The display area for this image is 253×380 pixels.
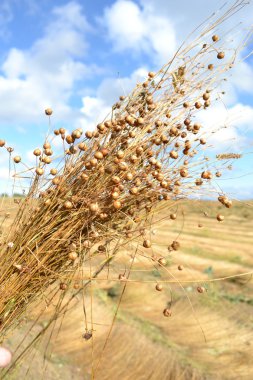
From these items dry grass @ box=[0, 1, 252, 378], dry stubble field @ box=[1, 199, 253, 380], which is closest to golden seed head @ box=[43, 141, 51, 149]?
dry grass @ box=[0, 1, 252, 378]

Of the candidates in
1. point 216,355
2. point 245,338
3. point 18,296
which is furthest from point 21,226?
point 245,338

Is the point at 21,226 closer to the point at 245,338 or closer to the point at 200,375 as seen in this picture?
the point at 200,375

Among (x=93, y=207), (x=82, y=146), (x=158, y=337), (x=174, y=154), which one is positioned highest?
(x=82, y=146)

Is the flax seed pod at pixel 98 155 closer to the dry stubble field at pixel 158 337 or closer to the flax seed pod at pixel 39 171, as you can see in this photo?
the flax seed pod at pixel 39 171

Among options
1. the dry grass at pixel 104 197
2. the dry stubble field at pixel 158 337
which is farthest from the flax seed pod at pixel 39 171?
the dry stubble field at pixel 158 337

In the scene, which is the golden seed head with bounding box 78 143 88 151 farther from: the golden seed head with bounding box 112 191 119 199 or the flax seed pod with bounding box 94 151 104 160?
the golden seed head with bounding box 112 191 119 199

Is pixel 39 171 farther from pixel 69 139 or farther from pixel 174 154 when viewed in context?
pixel 174 154

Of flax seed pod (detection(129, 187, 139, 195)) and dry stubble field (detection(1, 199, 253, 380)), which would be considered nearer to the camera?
flax seed pod (detection(129, 187, 139, 195))

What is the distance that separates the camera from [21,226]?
5.98 feet


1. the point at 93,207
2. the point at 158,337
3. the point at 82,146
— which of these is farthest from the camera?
the point at 158,337

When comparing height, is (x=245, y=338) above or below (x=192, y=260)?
below

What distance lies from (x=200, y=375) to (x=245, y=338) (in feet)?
3.25

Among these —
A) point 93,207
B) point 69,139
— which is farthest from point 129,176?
point 69,139

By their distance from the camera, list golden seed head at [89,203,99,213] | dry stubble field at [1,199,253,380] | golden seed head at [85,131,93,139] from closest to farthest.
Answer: golden seed head at [89,203,99,213] → golden seed head at [85,131,93,139] → dry stubble field at [1,199,253,380]
